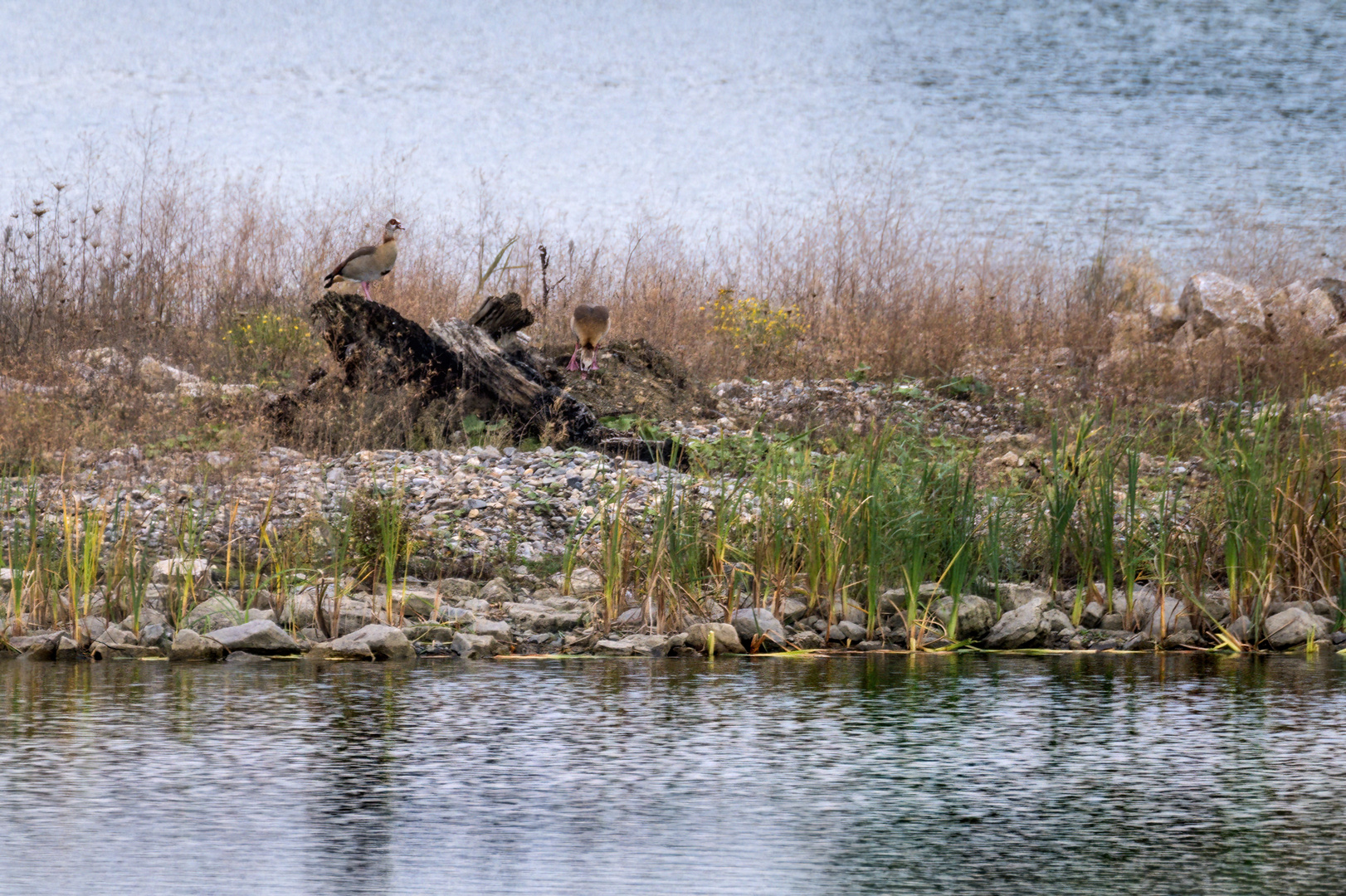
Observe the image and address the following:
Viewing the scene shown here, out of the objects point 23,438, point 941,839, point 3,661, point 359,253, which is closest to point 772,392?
point 359,253

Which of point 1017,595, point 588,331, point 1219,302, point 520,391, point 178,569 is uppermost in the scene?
point 1219,302

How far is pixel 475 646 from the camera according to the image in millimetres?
6164

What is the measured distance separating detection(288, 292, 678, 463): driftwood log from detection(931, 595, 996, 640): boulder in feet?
13.4

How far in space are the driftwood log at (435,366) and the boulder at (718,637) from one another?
4090mm

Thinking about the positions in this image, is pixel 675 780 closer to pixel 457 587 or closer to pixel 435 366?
pixel 457 587

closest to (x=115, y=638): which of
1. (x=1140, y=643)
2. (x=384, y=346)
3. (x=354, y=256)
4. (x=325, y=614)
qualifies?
(x=325, y=614)

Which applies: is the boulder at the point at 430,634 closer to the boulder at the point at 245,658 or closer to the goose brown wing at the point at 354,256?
the boulder at the point at 245,658

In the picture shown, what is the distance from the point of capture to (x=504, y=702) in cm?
490

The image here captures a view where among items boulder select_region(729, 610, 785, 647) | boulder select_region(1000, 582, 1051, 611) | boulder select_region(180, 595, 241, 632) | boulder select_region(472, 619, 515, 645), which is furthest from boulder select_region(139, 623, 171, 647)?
boulder select_region(1000, 582, 1051, 611)

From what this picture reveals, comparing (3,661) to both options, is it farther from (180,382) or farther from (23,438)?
(180,382)

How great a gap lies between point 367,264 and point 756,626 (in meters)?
6.37

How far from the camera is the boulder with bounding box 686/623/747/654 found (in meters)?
6.21

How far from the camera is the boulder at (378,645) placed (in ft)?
19.9

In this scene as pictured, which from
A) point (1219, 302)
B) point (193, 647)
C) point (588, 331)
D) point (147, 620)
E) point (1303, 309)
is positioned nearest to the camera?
point (193, 647)
